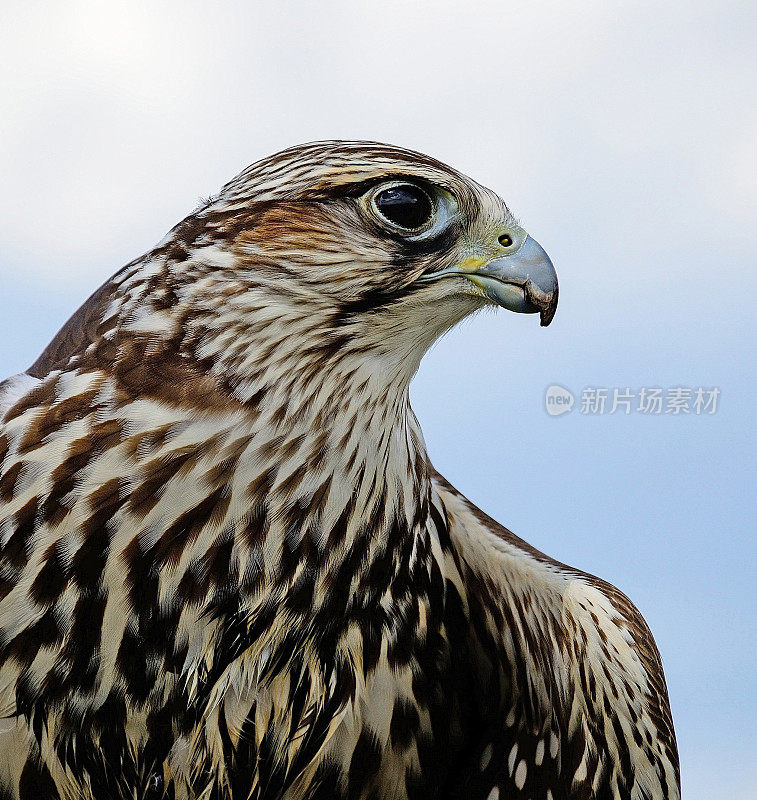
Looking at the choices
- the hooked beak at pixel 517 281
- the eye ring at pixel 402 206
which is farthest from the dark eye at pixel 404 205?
the hooked beak at pixel 517 281

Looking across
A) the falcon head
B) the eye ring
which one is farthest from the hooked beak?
the eye ring

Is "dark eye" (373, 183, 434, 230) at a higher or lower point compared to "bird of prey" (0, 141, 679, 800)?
higher

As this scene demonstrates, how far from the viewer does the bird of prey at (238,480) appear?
1.89 m

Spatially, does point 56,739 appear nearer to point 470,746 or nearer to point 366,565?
point 366,565

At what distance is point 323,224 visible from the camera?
6.40 ft

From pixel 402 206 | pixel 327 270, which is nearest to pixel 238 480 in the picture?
pixel 327 270

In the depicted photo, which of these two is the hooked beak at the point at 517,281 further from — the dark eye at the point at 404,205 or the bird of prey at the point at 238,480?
the dark eye at the point at 404,205

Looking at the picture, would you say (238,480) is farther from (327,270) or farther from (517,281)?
(517,281)

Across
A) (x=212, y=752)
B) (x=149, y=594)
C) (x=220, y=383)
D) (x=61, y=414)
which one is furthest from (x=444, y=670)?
(x=61, y=414)

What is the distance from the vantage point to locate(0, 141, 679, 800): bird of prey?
1890 millimetres

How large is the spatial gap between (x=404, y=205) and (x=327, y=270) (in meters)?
0.23

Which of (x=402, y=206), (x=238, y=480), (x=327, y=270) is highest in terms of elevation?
(x=402, y=206)

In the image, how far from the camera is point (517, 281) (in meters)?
1.98

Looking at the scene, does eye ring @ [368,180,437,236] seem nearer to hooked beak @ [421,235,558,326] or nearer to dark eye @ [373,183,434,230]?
dark eye @ [373,183,434,230]
